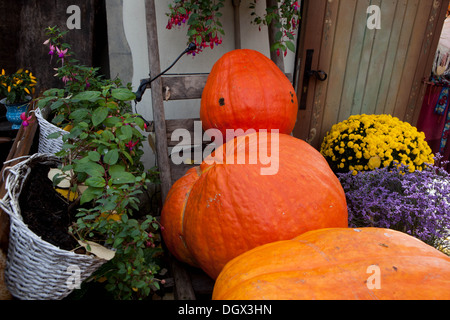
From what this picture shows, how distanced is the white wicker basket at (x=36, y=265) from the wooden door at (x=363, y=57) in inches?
83.0

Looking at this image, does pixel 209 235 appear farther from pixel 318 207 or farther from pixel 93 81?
pixel 93 81

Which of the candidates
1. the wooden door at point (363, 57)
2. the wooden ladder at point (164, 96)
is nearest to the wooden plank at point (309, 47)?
the wooden door at point (363, 57)

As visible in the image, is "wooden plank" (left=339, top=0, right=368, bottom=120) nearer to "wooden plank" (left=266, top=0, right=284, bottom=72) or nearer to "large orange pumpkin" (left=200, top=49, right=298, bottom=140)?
"wooden plank" (left=266, top=0, right=284, bottom=72)

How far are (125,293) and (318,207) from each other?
78 centimetres

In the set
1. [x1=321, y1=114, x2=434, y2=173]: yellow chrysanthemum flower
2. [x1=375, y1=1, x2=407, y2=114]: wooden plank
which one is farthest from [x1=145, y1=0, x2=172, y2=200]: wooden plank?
[x1=375, y1=1, x2=407, y2=114]: wooden plank

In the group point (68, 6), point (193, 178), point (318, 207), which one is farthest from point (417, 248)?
point (68, 6)

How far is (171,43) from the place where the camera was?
2.28 m

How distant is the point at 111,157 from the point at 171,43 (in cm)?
154

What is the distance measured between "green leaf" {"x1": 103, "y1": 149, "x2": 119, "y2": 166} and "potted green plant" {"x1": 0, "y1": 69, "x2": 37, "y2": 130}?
4.70 feet

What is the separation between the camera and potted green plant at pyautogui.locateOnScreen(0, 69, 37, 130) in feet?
6.57

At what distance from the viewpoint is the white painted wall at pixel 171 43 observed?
7.20ft

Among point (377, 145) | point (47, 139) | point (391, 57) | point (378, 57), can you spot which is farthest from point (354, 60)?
point (47, 139)

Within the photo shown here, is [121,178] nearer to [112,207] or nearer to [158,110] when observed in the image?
[112,207]

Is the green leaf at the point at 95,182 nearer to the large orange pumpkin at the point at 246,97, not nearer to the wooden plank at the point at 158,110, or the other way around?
the wooden plank at the point at 158,110
